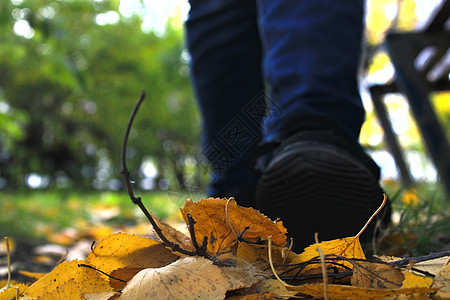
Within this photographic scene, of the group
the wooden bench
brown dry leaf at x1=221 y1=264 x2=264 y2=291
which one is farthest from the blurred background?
brown dry leaf at x1=221 y1=264 x2=264 y2=291

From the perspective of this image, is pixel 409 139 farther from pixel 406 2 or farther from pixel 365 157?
pixel 365 157

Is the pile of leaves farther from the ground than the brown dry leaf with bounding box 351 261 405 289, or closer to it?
farther from the ground

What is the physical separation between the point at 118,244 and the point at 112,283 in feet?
0.20

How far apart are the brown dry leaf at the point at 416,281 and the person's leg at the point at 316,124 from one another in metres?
0.35

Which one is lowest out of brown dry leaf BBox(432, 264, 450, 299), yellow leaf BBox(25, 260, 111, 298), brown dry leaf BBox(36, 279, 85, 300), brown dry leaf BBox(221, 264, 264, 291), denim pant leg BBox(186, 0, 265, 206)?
brown dry leaf BBox(432, 264, 450, 299)

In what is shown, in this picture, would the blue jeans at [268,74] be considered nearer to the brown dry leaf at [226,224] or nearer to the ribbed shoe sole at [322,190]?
the ribbed shoe sole at [322,190]

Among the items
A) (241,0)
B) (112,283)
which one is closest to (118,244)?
(112,283)

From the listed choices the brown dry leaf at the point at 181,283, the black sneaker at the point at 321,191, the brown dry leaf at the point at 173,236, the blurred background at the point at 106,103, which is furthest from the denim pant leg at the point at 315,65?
the blurred background at the point at 106,103

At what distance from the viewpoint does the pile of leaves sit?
1.70 feet

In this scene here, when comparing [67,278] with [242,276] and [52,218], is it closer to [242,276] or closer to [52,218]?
[242,276]

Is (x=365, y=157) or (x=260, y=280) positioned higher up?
(x=365, y=157)

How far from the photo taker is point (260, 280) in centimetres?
57

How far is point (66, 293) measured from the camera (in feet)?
1.92

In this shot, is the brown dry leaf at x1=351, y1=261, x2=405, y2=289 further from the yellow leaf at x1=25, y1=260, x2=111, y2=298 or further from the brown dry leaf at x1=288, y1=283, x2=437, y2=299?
the yellow leaf at x1=25, y1=260, x2=111, y2=298
